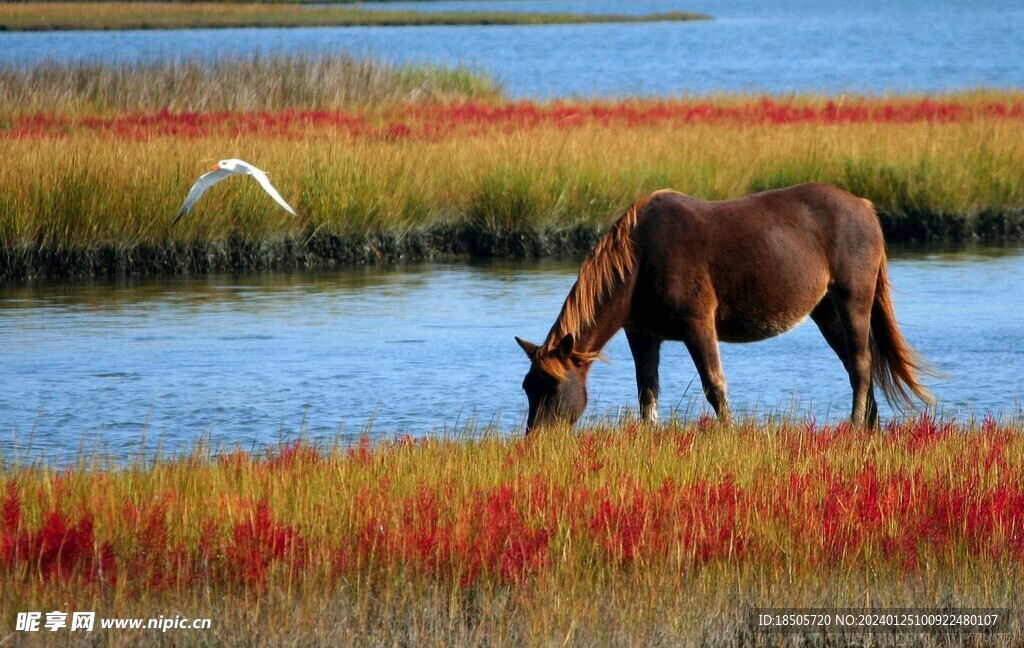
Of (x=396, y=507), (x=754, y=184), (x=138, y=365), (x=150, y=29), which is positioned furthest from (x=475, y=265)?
(x=150, y=29)

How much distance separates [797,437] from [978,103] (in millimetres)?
17019

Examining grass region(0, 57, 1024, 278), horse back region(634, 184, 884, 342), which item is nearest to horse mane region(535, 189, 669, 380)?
horse back region(634, 184, 884, 342)

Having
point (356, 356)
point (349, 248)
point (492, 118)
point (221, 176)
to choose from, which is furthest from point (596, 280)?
point (492, 118)

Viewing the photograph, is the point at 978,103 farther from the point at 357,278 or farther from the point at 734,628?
the point at 734,628

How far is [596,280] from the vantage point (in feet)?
22.5

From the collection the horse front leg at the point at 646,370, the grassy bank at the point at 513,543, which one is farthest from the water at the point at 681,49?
the grassy bank at the point at 513,543

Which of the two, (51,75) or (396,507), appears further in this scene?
(51,75)

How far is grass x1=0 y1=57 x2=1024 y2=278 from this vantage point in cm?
1405

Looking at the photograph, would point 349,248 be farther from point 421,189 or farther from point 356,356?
point 356,356

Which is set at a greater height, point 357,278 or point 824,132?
point 824,132

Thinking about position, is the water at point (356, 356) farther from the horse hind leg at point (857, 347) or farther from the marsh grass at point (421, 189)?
the marsh grass at point (421, 189)

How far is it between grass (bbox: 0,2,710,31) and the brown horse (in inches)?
2338

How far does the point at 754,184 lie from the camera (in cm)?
1639

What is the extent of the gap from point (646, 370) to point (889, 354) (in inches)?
59.6
